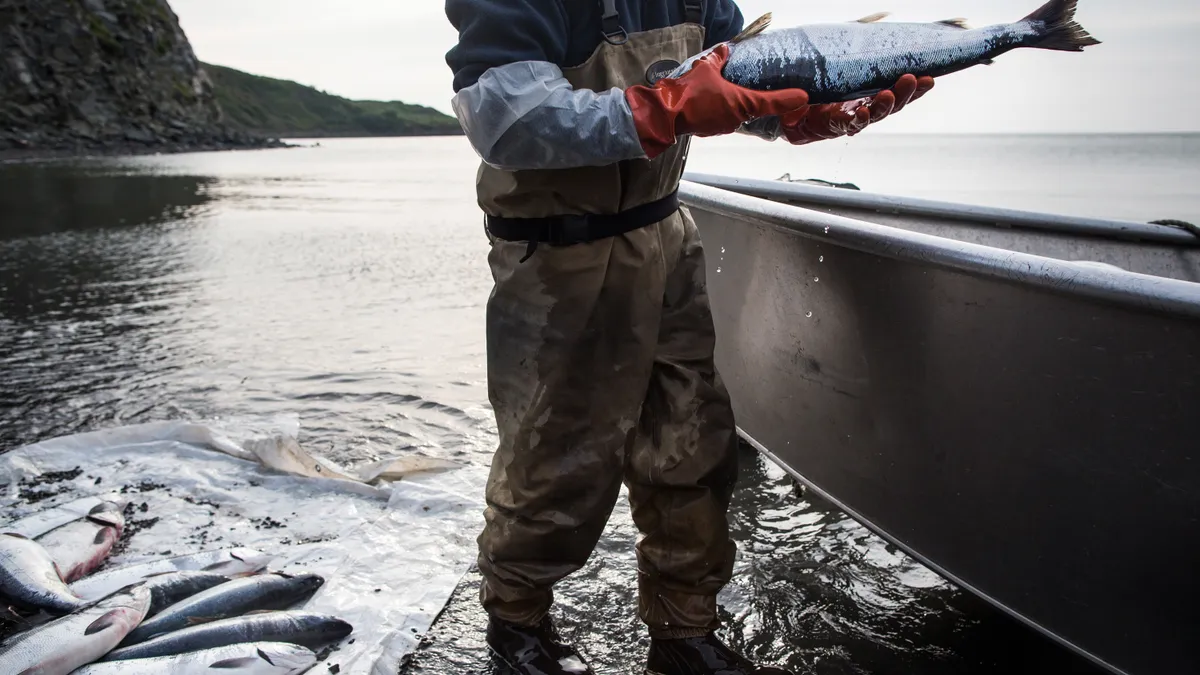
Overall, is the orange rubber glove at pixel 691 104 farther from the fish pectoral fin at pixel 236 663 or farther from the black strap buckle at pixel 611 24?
the fish pectoral fin at pixel 236 663

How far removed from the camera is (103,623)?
2.65 m

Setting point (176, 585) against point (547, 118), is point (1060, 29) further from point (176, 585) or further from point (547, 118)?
point (176, 585)

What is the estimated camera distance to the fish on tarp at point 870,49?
217cm

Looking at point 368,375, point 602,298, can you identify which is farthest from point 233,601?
point 368,375

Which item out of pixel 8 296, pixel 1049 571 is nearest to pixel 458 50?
pixel 1049 571

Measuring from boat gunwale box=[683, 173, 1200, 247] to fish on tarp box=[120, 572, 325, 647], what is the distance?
2.59 metres

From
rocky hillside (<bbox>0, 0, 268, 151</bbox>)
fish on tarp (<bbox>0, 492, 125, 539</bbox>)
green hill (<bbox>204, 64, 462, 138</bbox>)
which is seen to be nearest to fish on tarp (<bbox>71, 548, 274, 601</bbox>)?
fish on tarp (<bbox>0, 492, 125, 539</bbox>)

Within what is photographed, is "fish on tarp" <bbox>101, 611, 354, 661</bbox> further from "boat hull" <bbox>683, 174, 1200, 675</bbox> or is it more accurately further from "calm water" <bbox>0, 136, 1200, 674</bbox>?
"boat hull" <bbox>683, 174, 1200, 675</bbox>

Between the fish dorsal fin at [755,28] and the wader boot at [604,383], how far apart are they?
191mm

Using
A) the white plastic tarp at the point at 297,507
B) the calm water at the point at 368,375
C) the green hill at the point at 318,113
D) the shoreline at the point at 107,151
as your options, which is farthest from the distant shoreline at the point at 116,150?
the green hill at the point at 318,113

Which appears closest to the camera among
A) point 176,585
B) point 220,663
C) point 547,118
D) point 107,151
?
point 547,118

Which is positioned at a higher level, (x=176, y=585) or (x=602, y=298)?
(x=602, y=298)

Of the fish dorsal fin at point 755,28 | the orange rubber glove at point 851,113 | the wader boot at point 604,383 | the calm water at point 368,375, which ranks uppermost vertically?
the fish dorsal fin at point 755,28

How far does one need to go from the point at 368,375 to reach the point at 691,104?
436cm
